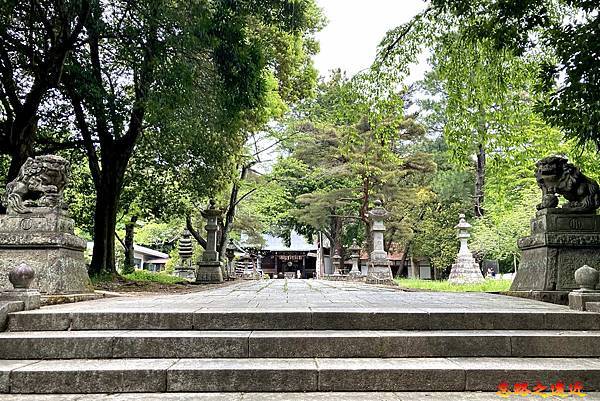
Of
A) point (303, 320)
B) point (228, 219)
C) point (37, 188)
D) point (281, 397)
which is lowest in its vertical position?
point (281, 397)

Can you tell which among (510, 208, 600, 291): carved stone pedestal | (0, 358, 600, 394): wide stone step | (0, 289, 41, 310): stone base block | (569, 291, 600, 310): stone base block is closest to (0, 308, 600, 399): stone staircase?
(0, 358, 600, 394): wide stone step

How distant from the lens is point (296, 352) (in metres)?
3.68

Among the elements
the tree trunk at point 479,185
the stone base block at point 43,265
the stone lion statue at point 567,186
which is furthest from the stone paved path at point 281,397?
the tree trunk at point 479,185

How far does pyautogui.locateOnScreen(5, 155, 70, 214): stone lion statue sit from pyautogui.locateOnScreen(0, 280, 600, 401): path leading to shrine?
1.79 m

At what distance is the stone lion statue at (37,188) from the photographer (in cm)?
556

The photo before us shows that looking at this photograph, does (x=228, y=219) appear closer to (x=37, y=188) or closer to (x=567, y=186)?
(x=37, y=188)

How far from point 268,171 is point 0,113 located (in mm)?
12214

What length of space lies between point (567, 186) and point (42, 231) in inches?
254

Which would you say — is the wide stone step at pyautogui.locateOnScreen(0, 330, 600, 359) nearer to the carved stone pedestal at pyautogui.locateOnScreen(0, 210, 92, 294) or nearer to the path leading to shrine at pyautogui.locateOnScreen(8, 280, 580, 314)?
the path leading to shrine at pyautogui.locateOnScreen(8, 280, 580, 314)

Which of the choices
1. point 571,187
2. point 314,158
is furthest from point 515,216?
point 571,187

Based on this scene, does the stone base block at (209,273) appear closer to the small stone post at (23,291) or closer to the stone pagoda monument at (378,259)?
the stone pagoda monument at (378,259)

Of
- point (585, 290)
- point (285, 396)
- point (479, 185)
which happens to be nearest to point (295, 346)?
point (285, 396)

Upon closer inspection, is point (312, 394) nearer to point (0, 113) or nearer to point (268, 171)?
point (0, 113)

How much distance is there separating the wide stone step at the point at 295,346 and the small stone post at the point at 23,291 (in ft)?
2.41
